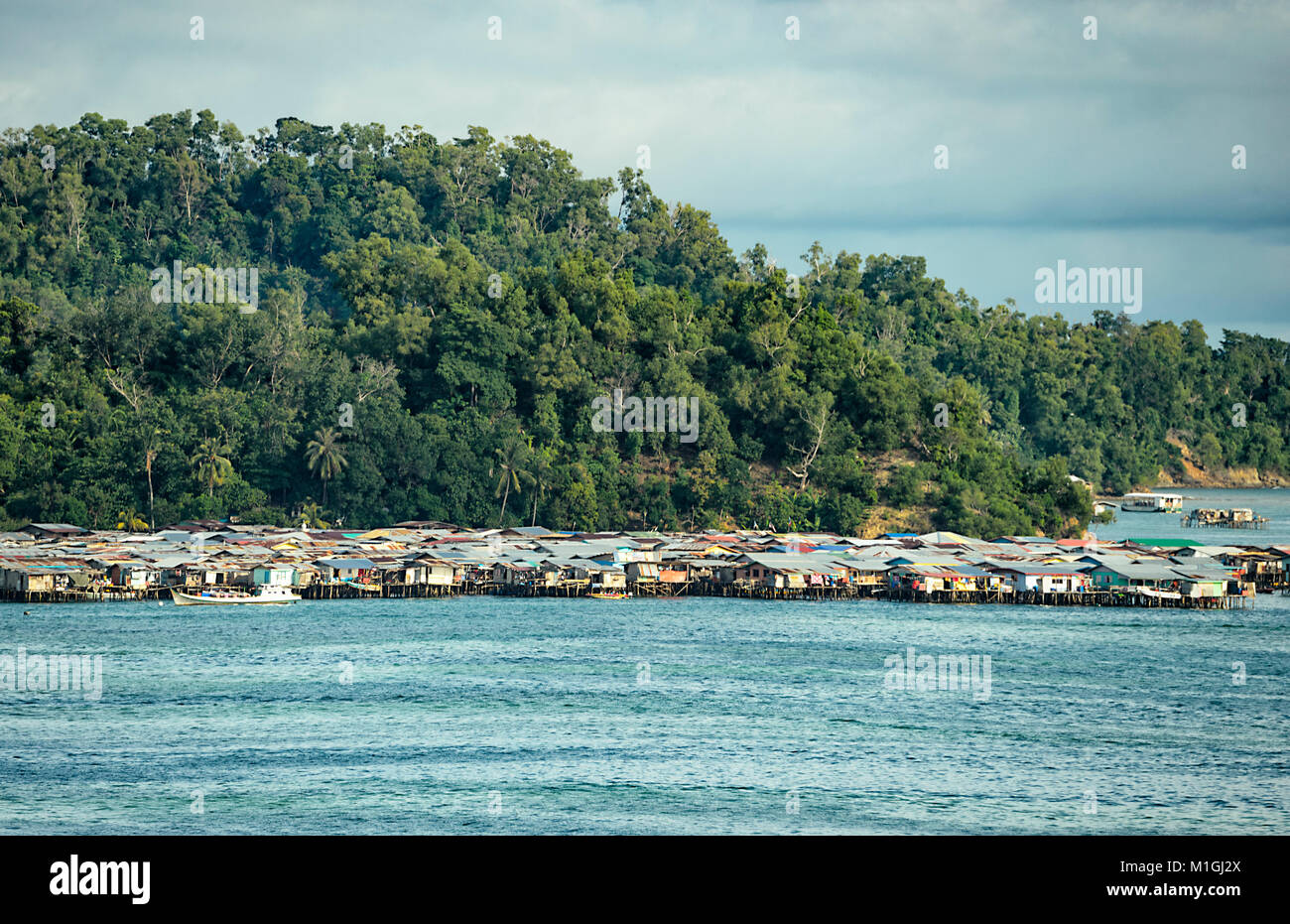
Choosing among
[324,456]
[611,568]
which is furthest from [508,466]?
[611,568]

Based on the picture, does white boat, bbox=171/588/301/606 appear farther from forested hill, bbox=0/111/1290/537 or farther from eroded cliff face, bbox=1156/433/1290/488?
eroded cliff face, bbox=1156/433/1290/488

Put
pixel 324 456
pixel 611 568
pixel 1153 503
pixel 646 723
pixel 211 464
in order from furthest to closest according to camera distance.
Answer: pixel 1153 503
pixel 324 456
pixel 211 464
pixel 611 568
pixel 646 723

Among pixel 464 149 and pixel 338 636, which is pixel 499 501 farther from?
pixel 464 149

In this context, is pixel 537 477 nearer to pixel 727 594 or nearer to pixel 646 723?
pixel 727 594

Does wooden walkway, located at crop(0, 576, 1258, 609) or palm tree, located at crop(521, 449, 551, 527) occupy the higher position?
palm tree, located at crop(521, 449, 551, 527)

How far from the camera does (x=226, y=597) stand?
76500mm

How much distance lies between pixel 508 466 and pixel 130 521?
1008 inches

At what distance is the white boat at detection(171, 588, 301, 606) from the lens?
76.6m

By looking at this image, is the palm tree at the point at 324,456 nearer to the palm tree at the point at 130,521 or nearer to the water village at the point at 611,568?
the water village at the point at 611,568

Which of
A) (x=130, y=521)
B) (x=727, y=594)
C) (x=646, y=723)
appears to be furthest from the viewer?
(x=130, y=521)

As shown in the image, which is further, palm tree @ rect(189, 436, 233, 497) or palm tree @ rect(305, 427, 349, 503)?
palm tree @ rect(305, 427, 349, 503)

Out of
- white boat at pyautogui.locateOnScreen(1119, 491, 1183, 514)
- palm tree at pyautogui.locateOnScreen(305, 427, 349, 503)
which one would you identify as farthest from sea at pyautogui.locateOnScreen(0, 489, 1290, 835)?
white boat at pyautogui.locateOnScreen(1119, 491, 1183, 514)

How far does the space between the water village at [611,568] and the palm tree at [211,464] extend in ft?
24.3

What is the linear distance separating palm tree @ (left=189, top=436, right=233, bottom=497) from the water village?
292 inches
